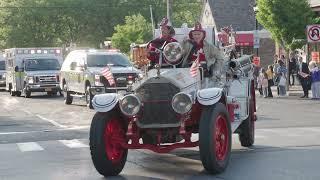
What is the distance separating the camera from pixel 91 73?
2261 cm

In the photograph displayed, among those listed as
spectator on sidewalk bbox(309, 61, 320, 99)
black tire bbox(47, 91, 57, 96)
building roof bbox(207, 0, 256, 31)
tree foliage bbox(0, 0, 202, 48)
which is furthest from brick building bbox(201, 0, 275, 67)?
spectator on sidewalk bbox(309, 61, 320, 99)

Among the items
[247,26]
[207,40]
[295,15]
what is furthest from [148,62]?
[247,26]

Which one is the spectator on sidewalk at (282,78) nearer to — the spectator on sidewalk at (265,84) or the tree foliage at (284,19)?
the spectator on sidewalk at (265,84)

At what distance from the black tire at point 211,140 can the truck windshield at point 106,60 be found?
47.9ft

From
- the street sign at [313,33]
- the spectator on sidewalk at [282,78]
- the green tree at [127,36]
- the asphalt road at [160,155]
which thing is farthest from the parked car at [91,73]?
the green tree at [127,36]

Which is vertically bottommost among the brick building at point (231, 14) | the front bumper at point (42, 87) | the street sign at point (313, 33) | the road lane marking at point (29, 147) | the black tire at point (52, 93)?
the black tire at point (52, 93)

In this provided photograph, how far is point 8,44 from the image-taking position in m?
78.8

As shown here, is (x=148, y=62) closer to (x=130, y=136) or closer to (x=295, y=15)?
(x=130, y=136)

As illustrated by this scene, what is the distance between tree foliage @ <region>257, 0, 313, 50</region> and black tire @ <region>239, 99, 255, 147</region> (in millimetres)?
18749

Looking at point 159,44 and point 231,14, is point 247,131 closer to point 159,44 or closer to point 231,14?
point 159,44

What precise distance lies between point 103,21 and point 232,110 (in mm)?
73173

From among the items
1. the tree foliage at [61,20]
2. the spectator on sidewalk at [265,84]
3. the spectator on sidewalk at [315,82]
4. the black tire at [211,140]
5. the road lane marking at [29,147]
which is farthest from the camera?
the tree foliage at [61,20]

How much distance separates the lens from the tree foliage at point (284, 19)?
30.2m

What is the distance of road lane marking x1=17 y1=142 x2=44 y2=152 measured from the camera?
12.5 m
